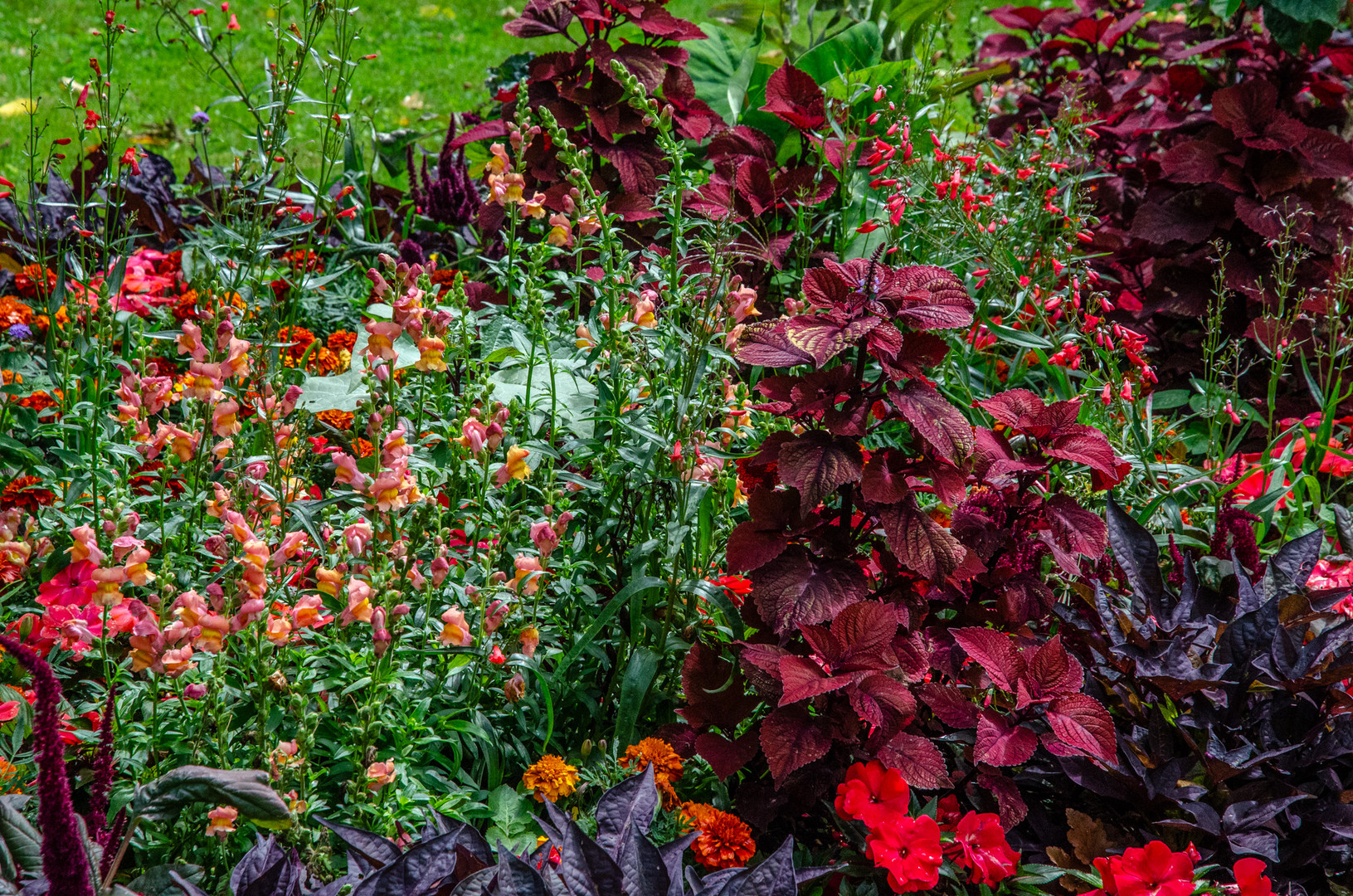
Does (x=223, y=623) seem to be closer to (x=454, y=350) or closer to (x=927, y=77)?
(x=454, y=350)

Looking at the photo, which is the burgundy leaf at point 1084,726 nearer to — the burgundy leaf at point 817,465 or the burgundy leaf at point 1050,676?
the burgundy leaf at point 1050,676

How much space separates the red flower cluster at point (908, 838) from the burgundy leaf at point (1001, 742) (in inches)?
3.9

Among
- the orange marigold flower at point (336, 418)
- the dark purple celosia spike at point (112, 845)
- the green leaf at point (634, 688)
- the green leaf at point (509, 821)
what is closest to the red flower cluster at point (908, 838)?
the green leaf at point (634, 688)

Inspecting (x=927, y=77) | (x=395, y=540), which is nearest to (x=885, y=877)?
(x=395, y=540)

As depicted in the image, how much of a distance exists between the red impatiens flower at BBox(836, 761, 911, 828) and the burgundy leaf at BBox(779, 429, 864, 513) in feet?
1.36

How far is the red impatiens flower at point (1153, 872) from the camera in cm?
144

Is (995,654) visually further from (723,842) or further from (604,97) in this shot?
(604,97)

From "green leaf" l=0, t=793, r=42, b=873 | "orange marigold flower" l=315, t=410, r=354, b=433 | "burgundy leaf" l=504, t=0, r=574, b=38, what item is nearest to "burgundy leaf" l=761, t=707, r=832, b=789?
"green leaf" l=0, t=793, r=42, b=873

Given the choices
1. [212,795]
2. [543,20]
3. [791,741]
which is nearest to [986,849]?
[791,741]

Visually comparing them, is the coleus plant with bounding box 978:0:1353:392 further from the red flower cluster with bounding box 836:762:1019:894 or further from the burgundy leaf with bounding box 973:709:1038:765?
the red flower cluster with bounding box 836:762:1019:894

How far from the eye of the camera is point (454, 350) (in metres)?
2.15

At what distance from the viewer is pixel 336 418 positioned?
2.54m

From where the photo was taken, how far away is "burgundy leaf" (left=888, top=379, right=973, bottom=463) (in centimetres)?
157

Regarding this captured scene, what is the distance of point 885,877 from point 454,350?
1.28 m
